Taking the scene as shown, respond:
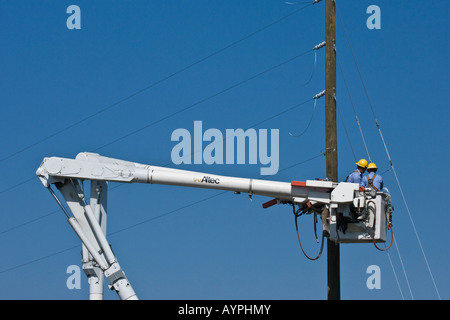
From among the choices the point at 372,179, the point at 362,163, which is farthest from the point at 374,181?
the point at 362,163

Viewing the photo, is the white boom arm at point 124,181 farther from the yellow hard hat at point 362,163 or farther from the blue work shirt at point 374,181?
the yellow hard hat at point 362,163

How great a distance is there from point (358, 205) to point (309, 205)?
1.30 meters

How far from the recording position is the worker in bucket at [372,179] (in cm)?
2591

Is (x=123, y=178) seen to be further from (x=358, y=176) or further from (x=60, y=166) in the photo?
(x=358, y=176)

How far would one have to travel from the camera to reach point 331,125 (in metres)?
27.0

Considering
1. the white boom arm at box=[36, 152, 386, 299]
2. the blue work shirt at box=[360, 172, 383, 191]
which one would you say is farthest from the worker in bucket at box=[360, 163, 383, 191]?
the white boom arm at box=[36, 152, 386, 299]

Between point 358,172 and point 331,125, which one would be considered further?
point 331,125

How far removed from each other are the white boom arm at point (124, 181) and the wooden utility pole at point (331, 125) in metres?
1.06

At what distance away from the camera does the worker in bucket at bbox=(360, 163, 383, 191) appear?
2591cm

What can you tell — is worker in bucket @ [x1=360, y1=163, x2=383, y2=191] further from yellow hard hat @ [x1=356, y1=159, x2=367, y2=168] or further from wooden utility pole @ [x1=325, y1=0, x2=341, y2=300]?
wooden utility pole @ [x1=325, y1=0, x2=341, y2=300]

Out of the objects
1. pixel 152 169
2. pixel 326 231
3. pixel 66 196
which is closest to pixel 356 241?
pixel 326 231

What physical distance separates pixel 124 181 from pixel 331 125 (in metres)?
5.00

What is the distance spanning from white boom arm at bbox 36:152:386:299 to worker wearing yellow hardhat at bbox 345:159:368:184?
3.03 feet

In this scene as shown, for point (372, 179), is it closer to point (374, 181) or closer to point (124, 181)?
point (374, 181)
